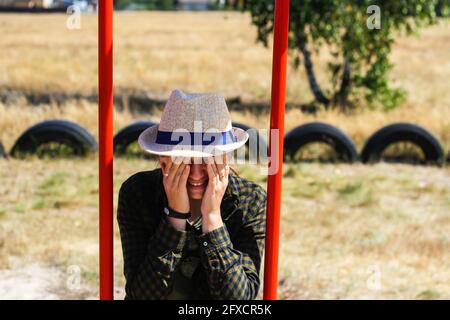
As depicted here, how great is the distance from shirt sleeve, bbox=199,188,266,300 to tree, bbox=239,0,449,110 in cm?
822

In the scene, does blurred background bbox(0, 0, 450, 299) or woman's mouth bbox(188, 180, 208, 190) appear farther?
blurred background bbox(0, 0, 450, 299)

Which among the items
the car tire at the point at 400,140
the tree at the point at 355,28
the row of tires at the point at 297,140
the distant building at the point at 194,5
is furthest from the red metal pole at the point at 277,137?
the distant building at the point at 194,5

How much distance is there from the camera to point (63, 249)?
5.99 m

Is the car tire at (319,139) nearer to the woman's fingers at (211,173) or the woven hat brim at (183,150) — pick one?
the woven hat brim at (183,150)

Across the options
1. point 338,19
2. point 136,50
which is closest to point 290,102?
point 338,19

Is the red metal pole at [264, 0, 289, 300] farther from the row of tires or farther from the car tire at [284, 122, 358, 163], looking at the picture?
the car tire at [284, 122, 358, 163]

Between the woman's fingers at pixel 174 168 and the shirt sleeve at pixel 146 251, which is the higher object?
the woman's fingers at pixel 174 168

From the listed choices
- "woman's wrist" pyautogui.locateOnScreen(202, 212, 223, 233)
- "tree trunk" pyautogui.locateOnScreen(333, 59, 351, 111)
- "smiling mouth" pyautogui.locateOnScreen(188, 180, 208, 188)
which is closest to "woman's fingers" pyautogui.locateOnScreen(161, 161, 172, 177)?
"smiling mouth" pyautogui.locateOnScreen(188, 180, 208, 188)

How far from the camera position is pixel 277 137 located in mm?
2670

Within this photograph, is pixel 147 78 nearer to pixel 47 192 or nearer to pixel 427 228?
pixel 47 192

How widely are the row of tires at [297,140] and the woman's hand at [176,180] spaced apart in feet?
18.6

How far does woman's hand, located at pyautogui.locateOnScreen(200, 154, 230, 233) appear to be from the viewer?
262 centimetres

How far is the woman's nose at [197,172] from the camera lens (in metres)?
2.64
